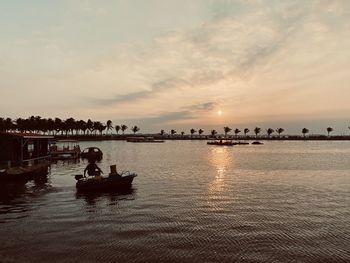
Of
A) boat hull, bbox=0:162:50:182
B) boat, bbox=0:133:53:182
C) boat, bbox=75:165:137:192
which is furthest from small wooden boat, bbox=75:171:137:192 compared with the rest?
boat, bbox=0:133:53:182

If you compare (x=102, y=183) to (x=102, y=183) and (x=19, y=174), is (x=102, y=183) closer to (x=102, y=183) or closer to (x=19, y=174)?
(x=102, y=183)

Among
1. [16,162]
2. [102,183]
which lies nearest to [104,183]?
[102,183]

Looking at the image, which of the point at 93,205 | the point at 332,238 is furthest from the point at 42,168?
the point at 332,238

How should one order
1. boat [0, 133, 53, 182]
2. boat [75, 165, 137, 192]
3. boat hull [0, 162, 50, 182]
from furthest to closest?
boat [0, 133, 53, 182], boat hull [0, 162, 50, 182], boat [75, 165, 137, 192]

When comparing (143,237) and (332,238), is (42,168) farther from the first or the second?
(332,238)

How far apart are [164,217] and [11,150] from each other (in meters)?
28.5

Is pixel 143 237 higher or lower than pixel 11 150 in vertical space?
lower

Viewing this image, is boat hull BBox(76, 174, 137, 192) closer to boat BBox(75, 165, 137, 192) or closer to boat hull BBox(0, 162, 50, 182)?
boat BBox(75, 165, 137, 192)

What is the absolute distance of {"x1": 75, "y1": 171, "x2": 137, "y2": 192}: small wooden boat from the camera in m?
36.4

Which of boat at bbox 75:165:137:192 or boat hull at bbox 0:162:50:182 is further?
boat hull at bbox 0:162:50:182

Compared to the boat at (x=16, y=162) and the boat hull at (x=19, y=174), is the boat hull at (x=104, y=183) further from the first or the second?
the boat at (x=16, y=162)

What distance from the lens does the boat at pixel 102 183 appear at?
120 feet

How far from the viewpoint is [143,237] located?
69.6ft

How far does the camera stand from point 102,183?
1460 inches
